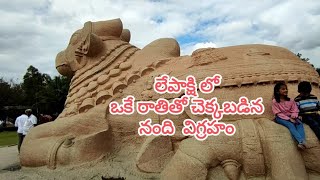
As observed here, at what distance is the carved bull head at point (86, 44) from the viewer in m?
5.44

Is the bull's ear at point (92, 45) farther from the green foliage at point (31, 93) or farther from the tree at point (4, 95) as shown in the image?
the tree at point (4, 95)

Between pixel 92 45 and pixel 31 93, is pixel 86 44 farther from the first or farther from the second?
pixel 31 93

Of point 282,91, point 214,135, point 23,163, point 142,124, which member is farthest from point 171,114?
point 23,163

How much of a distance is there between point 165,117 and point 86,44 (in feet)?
6.16

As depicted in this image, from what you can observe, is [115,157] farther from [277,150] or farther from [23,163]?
[277,150]

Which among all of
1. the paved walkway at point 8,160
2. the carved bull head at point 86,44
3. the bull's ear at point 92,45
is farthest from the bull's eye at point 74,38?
the paved walkway at point 8,160

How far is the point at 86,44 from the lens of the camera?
5453 mm

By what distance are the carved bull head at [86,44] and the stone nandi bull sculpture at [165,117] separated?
0.02 m

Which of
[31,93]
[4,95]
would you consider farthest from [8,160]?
[4,95]

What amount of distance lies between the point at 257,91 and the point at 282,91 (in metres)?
0.40

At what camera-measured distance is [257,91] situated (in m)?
4.09

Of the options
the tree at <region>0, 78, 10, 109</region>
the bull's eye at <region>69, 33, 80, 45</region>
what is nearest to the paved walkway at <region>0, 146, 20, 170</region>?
the bull's eye at <region>69, 33, 80, 45</region>

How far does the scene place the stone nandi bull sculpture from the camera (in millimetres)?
3494

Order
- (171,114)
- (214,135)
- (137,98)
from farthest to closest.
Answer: (137,98), (171,114), (214,135)
